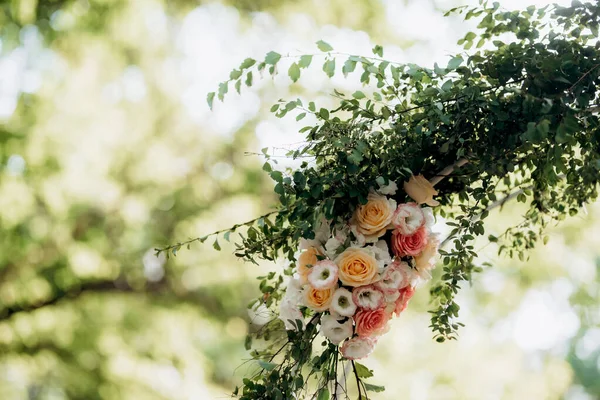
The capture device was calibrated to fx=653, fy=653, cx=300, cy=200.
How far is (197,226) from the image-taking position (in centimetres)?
410

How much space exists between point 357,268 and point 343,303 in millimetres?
63

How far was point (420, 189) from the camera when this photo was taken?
100 cm

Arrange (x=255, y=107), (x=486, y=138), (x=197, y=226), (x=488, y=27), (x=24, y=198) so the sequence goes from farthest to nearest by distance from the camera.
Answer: (x=255, y=107)
(x=197, y=226)
(x=24, y=198)
(x=488, y=27)
(x=486, y=138)

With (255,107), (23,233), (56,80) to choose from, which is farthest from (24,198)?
(255,107)

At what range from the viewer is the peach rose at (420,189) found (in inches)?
39.2

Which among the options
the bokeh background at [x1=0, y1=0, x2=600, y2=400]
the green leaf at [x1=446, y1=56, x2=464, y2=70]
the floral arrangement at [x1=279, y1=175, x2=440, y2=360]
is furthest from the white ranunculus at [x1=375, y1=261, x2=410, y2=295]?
the bokeh background at [x1=0, y1=0, x2=600, y2=400]

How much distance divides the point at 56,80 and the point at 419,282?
3298mm

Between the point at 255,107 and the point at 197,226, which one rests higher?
the point at 255,107

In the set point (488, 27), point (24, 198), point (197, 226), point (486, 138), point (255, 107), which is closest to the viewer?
point (486, 138)

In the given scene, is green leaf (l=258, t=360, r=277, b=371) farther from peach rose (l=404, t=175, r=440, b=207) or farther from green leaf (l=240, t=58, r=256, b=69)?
green leaf (l=240, t=58, r=256, b=69)

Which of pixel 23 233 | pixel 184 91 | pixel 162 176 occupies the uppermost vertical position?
pixel 184 91

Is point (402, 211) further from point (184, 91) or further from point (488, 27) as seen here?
point (184, 91)

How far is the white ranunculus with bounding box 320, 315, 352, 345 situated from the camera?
3.19ft

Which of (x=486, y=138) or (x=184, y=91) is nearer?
(x=486, y=138)
